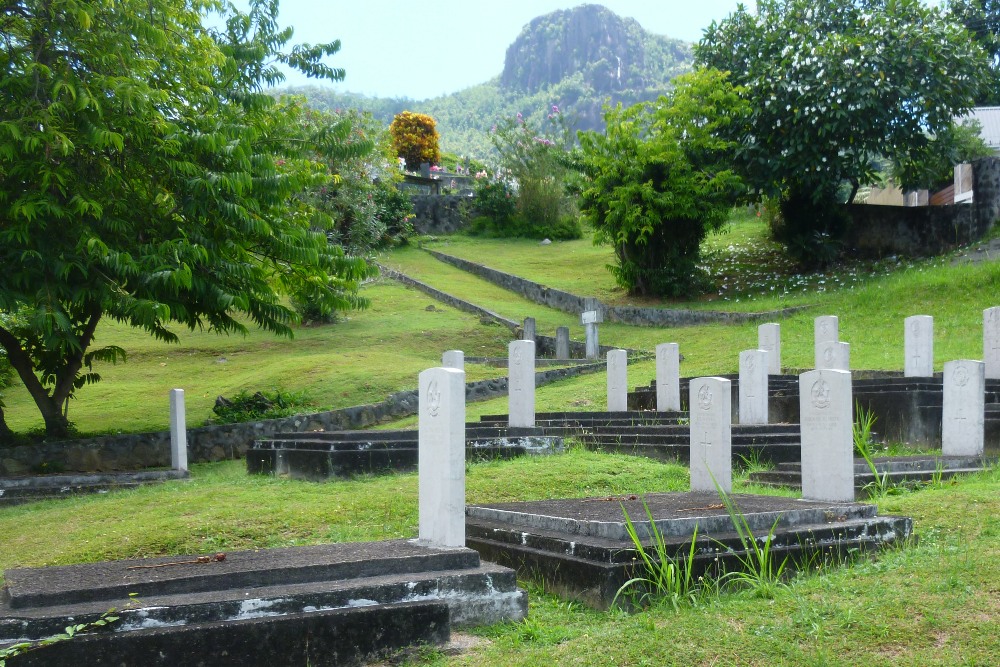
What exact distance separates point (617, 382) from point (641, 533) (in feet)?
28.7

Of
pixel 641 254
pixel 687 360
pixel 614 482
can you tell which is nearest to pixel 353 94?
pixel 641 254

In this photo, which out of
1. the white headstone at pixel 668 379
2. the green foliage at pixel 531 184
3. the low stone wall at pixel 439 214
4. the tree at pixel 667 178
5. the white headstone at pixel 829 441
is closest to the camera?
the white headstone at pixel 829 441

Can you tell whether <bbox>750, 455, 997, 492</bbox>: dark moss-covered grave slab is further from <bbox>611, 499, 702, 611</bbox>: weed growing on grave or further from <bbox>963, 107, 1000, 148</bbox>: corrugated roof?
<bbox>963, 107, 1000, 148</bbox>: corrugated roof

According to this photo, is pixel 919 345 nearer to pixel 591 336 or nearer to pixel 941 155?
pixel 591 336

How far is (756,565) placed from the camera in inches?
253

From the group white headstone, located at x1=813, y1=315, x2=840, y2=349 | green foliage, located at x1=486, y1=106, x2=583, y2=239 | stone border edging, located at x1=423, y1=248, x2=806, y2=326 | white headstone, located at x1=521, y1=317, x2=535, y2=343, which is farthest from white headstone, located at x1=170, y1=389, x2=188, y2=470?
green foliage, located at x1=486, y1=106, x2=583, y2=239

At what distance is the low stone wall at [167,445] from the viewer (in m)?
14.2

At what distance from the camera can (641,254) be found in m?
29.8

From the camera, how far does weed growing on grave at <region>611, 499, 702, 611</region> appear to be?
5.87 metres

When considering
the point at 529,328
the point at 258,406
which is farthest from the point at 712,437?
the point at 529,328

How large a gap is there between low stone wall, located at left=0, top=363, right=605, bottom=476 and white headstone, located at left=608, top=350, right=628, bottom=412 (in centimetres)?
441

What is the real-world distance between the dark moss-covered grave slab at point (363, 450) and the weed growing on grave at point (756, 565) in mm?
5331

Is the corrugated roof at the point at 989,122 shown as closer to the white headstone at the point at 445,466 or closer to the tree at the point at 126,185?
the tree at the point at 126,185

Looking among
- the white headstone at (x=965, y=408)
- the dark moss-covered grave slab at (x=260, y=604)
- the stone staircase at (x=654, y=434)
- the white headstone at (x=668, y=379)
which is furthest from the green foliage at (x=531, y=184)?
the dark moss-covered grave slab at (x=260, y=604)
